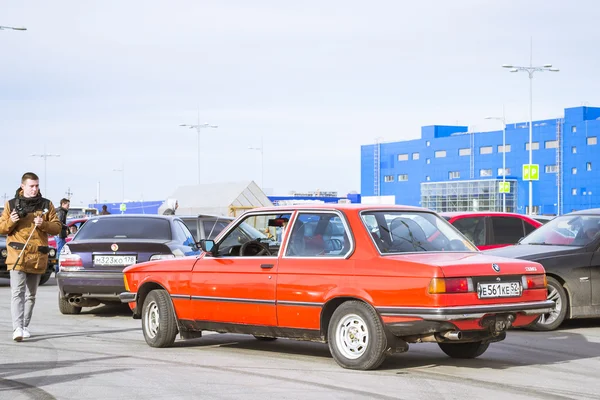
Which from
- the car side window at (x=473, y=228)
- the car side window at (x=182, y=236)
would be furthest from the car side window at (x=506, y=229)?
the car side window at (x=182, y=236)

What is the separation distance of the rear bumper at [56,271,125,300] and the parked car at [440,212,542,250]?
6046 millimetres

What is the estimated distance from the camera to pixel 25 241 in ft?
36.6

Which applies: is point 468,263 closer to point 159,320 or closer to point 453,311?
point 453,311

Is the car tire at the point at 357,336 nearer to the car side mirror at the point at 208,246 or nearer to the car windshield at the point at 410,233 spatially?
the car windshield at the point at 410,233

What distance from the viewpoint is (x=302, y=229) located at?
367 inches

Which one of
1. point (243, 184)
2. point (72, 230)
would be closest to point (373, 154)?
point (243, 184)

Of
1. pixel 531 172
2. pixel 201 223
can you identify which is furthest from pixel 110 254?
pixel 531 172

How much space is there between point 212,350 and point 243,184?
3391 centimetres

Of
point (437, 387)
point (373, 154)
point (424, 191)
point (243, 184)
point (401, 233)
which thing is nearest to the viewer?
point (437, 387)

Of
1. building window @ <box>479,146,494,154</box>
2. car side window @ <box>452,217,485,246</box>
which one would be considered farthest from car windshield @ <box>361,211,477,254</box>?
building window @ <box>479,146,494,154</box>

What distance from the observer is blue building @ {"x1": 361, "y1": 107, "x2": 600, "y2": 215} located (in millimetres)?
95812

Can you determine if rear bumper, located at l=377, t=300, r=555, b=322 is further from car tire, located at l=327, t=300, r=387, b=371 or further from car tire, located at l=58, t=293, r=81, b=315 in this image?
car tire, located at l=58, t=293, r=81, b=315

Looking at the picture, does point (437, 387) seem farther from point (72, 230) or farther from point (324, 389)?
point (72, 230)

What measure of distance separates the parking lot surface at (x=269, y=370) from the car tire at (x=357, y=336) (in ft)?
0.37
